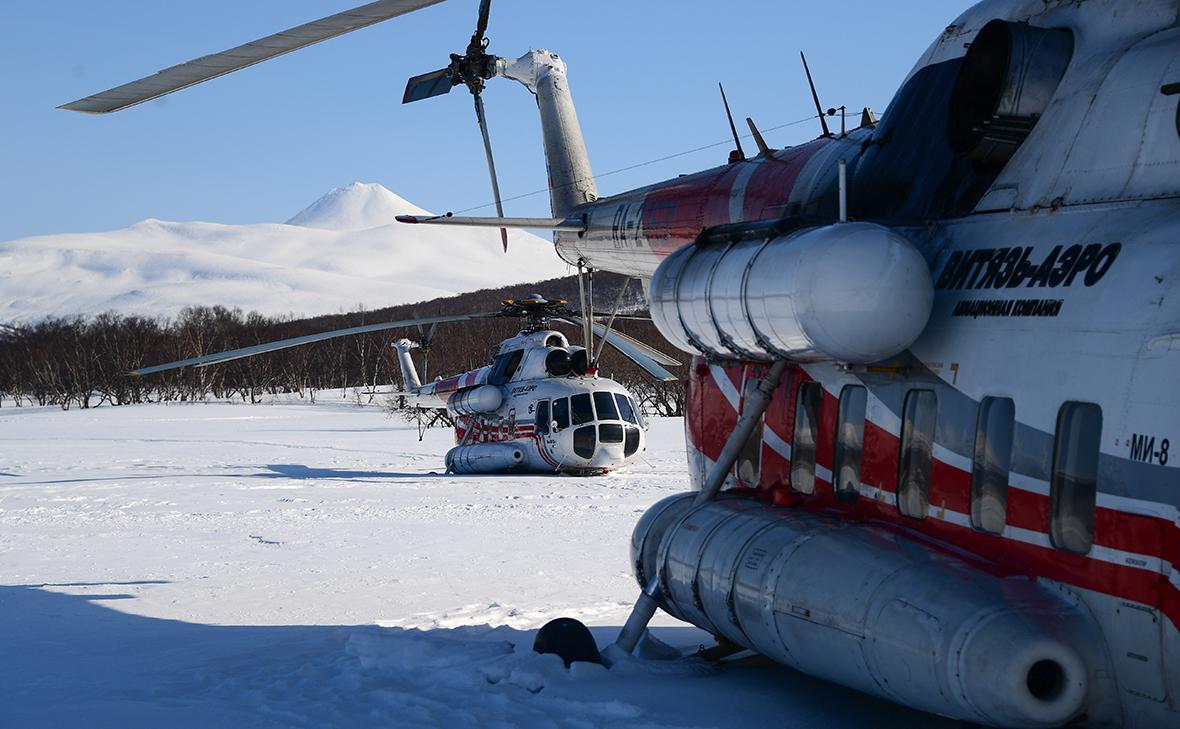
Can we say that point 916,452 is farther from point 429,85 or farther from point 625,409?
point 625,409

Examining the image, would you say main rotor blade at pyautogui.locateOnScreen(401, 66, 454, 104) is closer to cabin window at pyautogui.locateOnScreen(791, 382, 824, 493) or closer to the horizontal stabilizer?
the horizontal stabilizer

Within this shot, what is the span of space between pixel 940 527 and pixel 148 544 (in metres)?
9.68

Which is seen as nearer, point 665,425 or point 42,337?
point 665,425

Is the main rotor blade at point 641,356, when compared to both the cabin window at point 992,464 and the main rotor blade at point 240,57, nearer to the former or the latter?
the main rotor blade at point 240,57

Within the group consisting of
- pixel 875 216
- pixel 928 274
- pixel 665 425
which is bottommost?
pixel 665 425

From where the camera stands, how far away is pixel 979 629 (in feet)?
13.1

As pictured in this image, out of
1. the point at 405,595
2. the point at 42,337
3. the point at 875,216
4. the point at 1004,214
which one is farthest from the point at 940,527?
the point at 42,337

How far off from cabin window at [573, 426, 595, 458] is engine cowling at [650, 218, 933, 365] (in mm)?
12998

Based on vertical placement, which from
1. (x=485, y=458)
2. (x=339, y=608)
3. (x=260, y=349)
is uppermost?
(x=260, y=349)

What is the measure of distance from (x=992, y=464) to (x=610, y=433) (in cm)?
1450

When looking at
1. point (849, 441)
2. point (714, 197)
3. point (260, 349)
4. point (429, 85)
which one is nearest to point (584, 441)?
point (260, 349)

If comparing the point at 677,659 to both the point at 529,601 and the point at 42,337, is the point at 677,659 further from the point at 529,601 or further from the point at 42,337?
the point at 42,337

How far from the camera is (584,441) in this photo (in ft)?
61.9

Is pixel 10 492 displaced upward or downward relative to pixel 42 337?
downward
